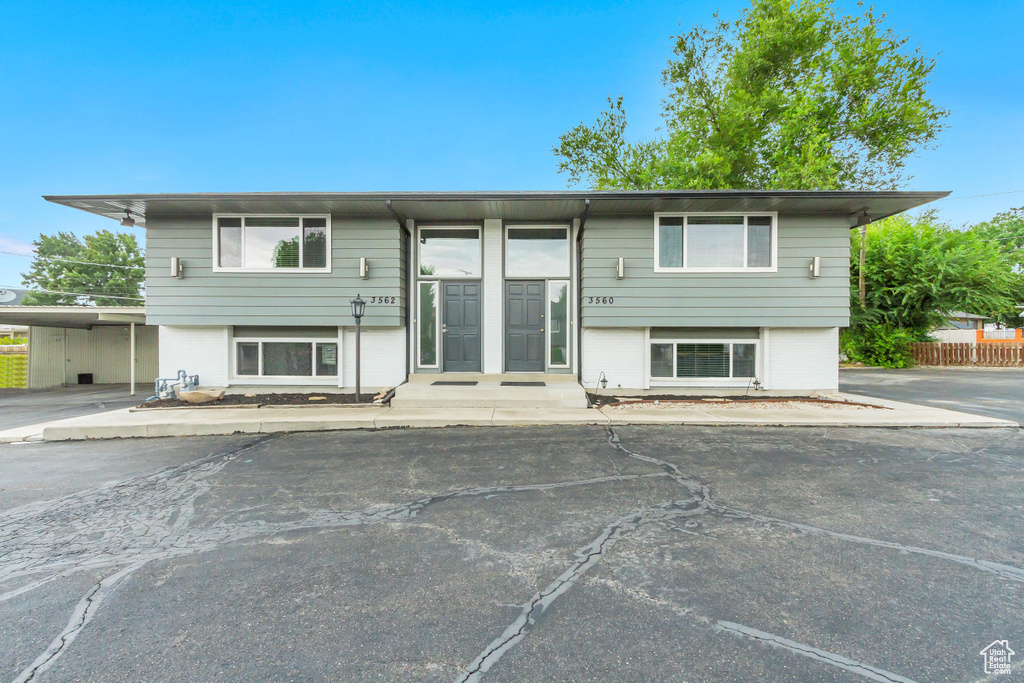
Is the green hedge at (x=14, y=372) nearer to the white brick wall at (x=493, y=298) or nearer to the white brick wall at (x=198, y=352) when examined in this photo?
the white brick wall at (x=198, y=352)

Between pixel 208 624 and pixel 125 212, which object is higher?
pixel 125 212

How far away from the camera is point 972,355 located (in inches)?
632

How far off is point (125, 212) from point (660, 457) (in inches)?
418

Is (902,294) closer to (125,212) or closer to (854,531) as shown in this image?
(854,531)

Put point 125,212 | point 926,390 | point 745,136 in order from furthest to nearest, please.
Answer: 1. point 745,136
2. point 926,390
3. point 125,212

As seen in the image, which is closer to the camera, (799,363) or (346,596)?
(346,596)

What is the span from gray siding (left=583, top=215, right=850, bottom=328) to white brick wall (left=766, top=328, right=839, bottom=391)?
1.19 feet

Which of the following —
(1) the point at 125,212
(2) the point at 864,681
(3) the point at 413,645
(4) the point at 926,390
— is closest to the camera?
(2) the point at 864,681

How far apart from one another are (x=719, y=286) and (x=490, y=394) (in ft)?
16.4

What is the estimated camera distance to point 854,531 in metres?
2.85

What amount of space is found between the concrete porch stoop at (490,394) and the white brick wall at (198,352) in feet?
12.8

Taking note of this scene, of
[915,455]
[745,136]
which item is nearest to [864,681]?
[915,455]

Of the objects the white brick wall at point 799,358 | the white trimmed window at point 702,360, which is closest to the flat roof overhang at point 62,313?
the white trimmed window at point 702,360

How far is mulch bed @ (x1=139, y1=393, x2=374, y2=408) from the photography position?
7574 millimetres
